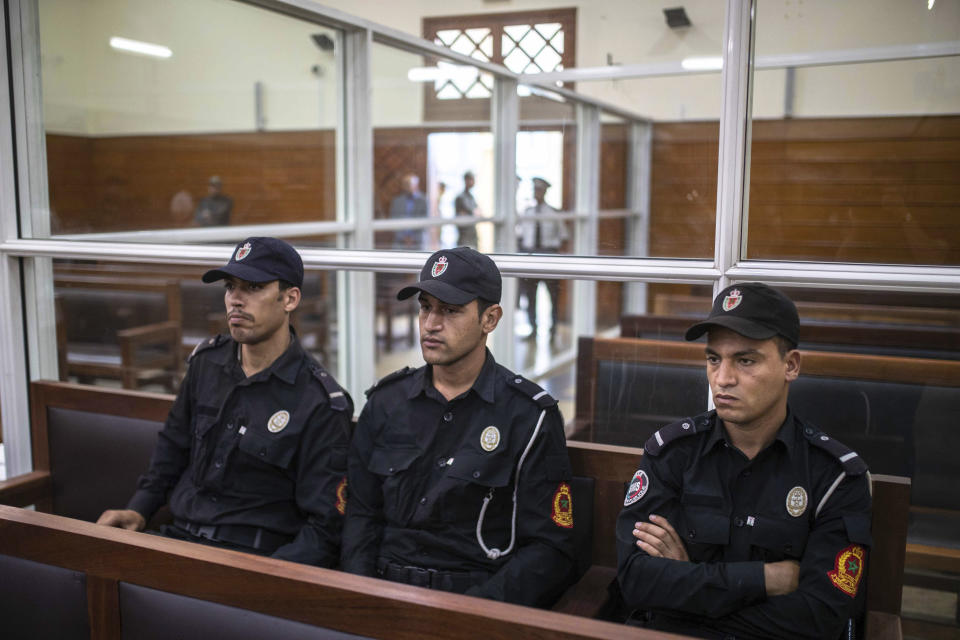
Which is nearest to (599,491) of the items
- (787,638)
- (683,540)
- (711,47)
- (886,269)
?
(683,540)

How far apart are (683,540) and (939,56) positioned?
6.92ft

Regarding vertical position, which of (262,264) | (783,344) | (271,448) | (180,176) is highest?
(180,176)

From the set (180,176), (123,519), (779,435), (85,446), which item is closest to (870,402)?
(779,435)

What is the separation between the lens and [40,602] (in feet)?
4.40

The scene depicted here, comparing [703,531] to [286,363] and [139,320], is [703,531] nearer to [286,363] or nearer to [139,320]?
[286,363]

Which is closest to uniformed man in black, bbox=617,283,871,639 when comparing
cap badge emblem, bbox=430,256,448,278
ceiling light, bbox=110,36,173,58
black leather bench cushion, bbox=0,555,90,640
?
cap badge emblem, bbox=430,256,448,278

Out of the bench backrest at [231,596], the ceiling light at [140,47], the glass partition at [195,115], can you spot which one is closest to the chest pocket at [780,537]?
the bench backrest at [231,596]

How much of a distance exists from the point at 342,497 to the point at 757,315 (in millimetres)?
974

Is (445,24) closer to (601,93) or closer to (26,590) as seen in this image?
(601,93)

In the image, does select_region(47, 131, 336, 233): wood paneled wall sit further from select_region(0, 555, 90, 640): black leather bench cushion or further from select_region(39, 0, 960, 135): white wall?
select_region(0, 555, 90, 640): black leather bench cushion

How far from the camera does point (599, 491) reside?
1.68 metres

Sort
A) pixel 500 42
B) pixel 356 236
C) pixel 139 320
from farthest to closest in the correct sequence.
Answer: pixel 139 320 < pixel 500 42 < pixel 356 236

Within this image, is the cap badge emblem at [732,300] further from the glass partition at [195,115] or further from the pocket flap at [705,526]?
the glass partition at [195,115]

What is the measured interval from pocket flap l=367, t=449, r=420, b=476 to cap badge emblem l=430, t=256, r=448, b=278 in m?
0.37
